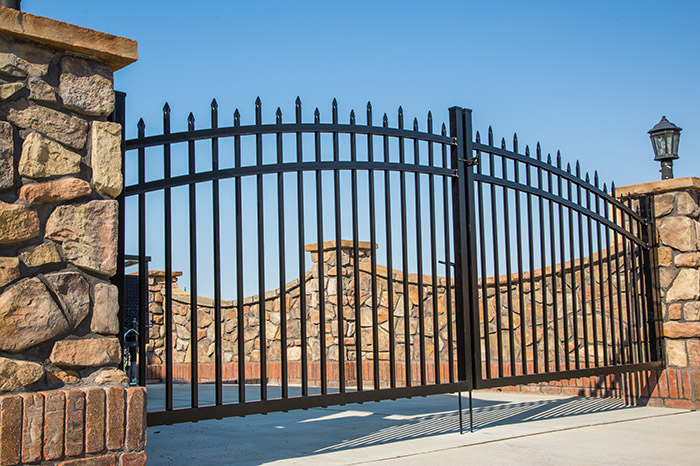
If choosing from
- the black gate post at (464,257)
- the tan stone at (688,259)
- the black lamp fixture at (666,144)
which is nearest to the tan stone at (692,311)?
the tan stone at (688,259)

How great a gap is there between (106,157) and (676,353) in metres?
5.64

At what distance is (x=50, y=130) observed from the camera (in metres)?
3.00

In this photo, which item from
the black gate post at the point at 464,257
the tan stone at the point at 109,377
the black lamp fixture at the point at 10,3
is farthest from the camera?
the black gate post at the point at 464,257

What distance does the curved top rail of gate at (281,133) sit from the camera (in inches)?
144

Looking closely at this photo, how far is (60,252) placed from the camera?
297 centimetres

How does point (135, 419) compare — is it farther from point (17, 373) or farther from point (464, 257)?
point (464, 257)

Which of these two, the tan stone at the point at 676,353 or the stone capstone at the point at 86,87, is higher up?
the stone capstone at the point at 86,87

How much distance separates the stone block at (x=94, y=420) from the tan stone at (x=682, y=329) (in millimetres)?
5497

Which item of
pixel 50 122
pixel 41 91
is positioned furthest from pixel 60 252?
pixel 41 91

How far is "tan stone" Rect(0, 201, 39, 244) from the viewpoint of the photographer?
282cm

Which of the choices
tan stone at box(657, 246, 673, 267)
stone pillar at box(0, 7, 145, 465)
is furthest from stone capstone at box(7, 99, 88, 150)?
tan stone at box(657, 246, 673, 267)

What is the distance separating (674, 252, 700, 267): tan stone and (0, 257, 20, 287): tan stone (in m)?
5.88

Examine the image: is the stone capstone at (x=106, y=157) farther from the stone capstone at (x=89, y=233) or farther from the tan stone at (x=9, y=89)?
the tan stone at (x=9, y=89)

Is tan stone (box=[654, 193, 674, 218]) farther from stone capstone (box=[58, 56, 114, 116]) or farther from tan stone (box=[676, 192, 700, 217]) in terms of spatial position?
stone capstone (box=[58, 56, 114, 116])
